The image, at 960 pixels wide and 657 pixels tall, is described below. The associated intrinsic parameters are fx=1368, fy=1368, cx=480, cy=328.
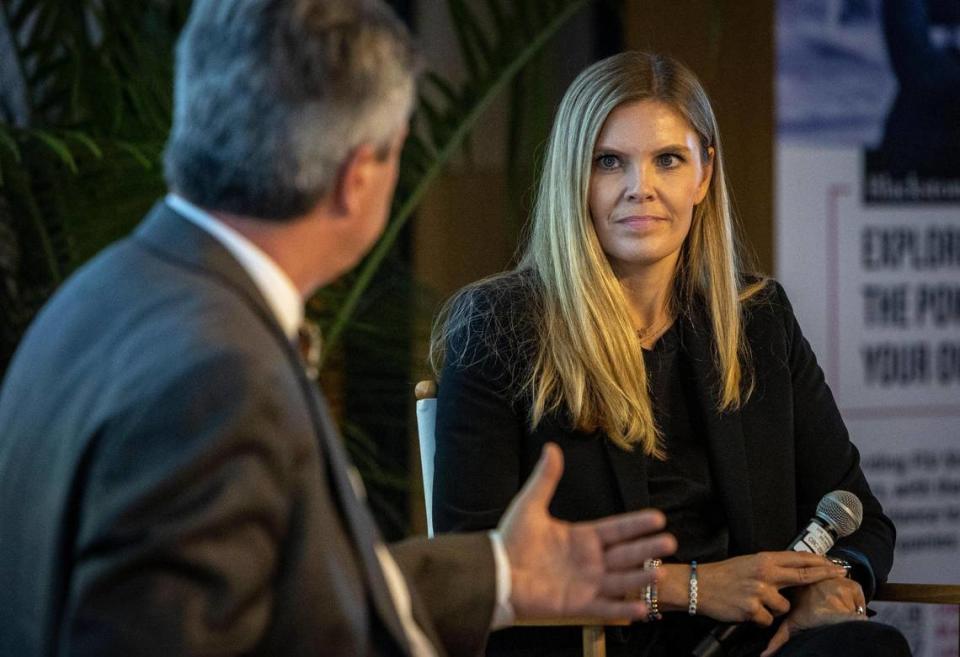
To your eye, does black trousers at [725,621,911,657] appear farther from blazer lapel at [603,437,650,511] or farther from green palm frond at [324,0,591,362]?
green palm frond at [324,0,591,362]

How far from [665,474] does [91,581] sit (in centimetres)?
144

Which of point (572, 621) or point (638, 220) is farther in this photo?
point (638, 220)

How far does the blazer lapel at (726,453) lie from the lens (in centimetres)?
244

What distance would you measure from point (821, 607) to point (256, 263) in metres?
1.38

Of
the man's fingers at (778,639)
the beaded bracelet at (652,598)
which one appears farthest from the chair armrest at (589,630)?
the man's fingers at (778,639)

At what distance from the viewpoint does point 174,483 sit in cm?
118

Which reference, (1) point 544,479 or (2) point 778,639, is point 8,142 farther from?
(2) point 778,639

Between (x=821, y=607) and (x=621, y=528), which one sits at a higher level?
(x=621, y=528)

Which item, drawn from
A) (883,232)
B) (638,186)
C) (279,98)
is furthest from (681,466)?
(883,232)

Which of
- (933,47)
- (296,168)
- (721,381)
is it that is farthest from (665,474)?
(933,47)

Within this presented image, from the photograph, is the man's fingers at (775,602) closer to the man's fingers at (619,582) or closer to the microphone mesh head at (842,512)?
the microphone mesh head at (842,512)

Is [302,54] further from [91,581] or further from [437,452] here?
[437,452]

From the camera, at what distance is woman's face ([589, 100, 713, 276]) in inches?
95.8

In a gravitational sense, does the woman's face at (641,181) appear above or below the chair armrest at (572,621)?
above
